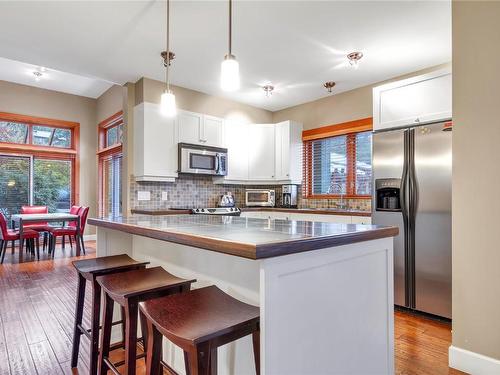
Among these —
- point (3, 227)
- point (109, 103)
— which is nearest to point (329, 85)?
point (109, 103)

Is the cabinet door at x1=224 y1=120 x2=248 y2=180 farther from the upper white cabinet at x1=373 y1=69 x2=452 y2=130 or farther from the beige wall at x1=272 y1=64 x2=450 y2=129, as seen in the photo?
the upper white cabinet at x1=373 y1=69 x2=452 y2=130

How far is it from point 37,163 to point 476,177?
24.6 feet

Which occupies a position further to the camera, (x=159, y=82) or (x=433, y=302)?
(x=159, y=82)

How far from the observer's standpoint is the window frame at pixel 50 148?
6152mm

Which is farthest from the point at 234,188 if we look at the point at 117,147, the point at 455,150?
the point at 455,150

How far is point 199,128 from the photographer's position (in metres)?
4.35

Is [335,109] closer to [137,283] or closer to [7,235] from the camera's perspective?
[137,283]

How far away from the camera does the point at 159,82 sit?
404 centimetres

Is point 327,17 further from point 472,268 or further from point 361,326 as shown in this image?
point 361,326

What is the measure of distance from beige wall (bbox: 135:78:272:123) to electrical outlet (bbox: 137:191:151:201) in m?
1.17

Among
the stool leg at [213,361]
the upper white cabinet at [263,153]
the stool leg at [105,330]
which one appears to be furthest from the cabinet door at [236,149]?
the stool leg at [213,361]

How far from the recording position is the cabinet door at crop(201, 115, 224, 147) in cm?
441

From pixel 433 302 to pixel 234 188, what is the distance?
10.5ft

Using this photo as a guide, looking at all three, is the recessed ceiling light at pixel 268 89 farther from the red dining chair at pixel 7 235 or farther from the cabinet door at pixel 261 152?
the red dining chair at pixel 7 235
